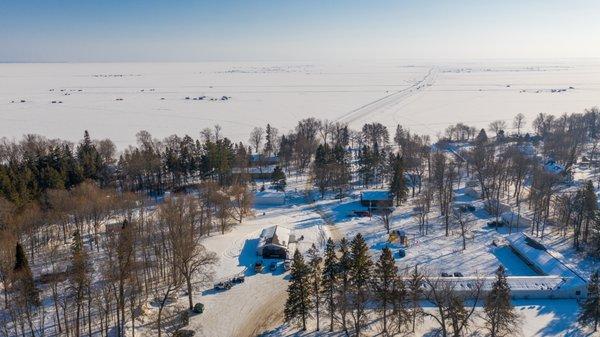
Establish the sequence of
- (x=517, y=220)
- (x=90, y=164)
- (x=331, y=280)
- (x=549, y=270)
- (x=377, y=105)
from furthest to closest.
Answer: (x=377, y=105)
(x=90, y=164)
(x=517, y=220)
(x=549, y=270)
(x=331, y=280)

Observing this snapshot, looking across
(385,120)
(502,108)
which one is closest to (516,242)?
(385,120)

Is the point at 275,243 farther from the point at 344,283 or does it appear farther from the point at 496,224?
the point at 496,224

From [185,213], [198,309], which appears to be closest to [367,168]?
[185,213]

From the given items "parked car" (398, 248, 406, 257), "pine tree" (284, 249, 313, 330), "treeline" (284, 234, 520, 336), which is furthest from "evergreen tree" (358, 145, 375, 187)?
"pine tree" (284, 249, 313, 330)

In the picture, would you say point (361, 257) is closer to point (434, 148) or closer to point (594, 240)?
point (594, 240)

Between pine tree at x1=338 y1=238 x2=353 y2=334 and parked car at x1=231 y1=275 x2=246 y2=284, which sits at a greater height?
pine tree at x1=338 y1=238 x2=353 y2=334

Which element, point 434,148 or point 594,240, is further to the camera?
point 434,148

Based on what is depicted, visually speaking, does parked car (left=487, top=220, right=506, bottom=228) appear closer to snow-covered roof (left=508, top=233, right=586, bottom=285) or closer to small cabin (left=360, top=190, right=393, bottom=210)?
snow-covered roof (left=508, top=233, right=586, bottom=285)
